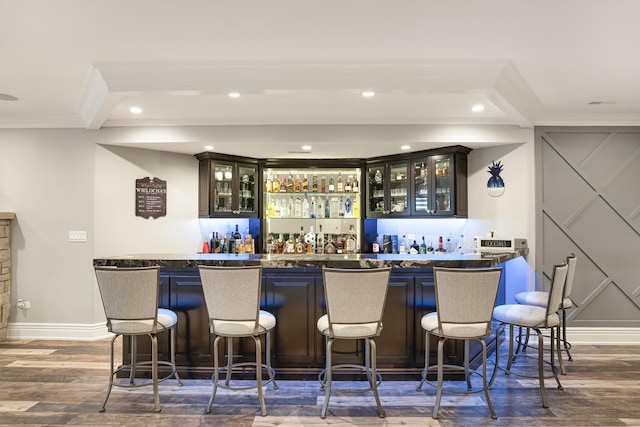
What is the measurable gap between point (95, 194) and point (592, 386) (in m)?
5.32

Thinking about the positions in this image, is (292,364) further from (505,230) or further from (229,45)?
(505,230)

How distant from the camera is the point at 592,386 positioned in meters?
3.31

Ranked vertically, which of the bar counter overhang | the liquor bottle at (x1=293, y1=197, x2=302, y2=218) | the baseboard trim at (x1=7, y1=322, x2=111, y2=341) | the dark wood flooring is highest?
the liquor bottle at (x1=293, y1=197, x2=302, y2=218)

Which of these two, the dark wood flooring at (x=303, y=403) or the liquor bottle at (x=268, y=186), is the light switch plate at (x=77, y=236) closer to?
the dark wood flooring at (x=303, y=403)

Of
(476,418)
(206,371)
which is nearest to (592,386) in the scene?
(476,418)

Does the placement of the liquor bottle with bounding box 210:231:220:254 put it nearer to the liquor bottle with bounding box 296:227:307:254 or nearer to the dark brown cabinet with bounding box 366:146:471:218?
the liquor bottle with bounding box 296:227:307:254

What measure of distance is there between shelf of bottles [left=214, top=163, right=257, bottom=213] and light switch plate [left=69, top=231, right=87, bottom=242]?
1616mm

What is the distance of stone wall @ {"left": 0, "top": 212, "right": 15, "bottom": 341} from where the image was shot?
4.57 metres

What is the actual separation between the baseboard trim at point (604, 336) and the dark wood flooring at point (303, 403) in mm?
869

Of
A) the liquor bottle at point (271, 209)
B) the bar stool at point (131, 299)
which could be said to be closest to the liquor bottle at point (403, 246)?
the liquor bottle at point (271, 209)

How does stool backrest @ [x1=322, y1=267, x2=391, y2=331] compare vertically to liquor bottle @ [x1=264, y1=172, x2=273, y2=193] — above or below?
below

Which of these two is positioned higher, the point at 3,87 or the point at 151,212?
the point at 3,87

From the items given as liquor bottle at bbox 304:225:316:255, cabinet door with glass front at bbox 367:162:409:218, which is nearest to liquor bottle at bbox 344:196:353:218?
cabinet door with glass front at bbox 367:162:409:218

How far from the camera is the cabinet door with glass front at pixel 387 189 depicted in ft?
18.6
